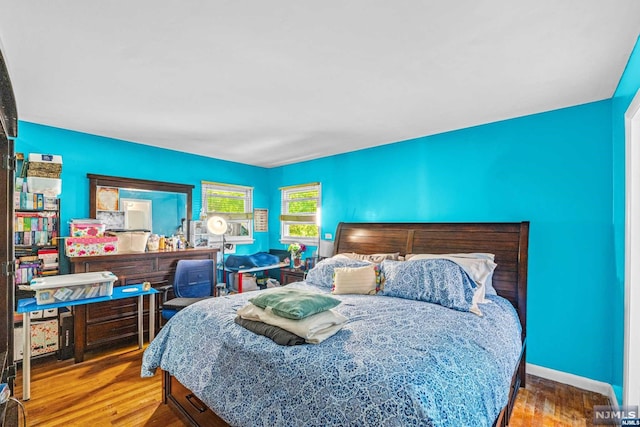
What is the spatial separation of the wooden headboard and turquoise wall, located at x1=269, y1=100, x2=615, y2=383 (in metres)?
0.14

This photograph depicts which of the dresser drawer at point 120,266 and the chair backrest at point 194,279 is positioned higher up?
the dresser drawer at point 120,266

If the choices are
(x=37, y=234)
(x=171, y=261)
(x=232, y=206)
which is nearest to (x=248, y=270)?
(x=171, y=261)

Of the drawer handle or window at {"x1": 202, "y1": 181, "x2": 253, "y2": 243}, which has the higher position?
window at {"x1": 202, "y1": 181, "x2": 253, "y2": 243}

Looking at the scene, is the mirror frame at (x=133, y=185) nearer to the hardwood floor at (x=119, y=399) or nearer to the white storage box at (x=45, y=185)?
the white storage box at (x=45, y=185)

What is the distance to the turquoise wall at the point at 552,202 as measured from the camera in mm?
2654

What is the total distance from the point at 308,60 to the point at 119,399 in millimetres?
2906

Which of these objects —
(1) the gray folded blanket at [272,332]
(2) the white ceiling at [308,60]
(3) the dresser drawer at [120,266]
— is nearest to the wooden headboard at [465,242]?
(2) the white ceiling at [308,60]

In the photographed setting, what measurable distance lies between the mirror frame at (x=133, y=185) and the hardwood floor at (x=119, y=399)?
1.73m

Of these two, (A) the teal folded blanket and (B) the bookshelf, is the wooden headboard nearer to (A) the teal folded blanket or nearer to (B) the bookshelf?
(A) the teal folded blanket

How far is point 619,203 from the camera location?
235 cm

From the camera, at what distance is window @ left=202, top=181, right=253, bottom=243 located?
16.2 feet

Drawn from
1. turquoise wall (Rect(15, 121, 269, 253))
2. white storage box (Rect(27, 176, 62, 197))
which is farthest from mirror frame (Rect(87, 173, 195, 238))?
white storage box (Rect(27, 176, 62, 197))

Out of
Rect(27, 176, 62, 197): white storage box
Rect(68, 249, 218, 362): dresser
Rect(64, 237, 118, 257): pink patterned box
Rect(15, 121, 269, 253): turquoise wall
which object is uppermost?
Rect(15, 121, 269, 253): turquoise wall

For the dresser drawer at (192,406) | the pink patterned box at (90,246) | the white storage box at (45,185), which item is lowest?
the dresser drawer at (192,406)
